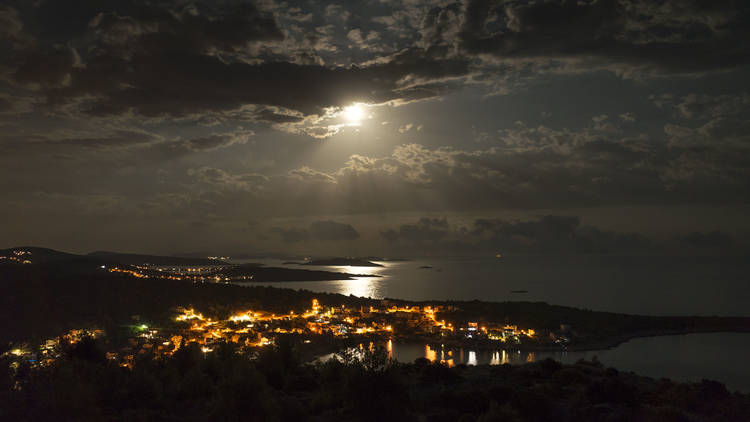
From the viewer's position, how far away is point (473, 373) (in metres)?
21.1

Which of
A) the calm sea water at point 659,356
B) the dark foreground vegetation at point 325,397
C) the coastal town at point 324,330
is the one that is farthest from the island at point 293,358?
the calm sea water at point 659,356

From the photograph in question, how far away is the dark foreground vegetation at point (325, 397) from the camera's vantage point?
1056 centimetres

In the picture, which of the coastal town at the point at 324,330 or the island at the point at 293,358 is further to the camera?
the coastal town at the point at 324,330

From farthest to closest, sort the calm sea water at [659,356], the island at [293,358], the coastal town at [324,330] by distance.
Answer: the calm sea water at [659,356]
the coastal town at [324,330]
the island at [293,358]

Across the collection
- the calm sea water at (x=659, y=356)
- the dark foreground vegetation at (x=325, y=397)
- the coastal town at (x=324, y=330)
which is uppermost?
the dark foreground vegetation at (x=325, y=397)

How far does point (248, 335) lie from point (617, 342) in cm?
4023

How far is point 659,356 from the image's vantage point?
46.8m

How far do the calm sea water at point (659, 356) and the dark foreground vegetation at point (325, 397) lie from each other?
27.7m

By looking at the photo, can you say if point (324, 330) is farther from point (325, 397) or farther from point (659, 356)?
point (325, 397)

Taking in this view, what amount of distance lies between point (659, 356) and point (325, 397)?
4654 cm

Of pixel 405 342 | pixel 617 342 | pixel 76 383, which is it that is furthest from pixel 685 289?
pixel 76 383

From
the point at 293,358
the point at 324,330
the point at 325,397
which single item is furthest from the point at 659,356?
the point at 325,397

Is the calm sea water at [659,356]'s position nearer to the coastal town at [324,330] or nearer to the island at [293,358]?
the coastal town at [324,330]

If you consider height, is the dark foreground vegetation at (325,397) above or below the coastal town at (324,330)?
above
